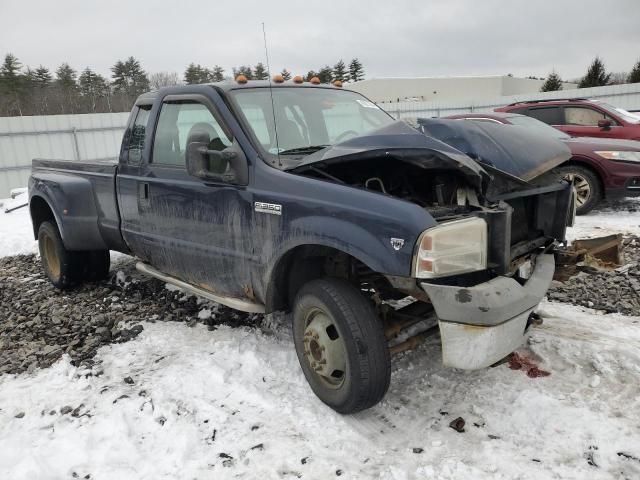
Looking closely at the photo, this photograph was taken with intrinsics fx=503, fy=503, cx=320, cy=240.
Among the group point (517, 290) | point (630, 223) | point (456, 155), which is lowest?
point (630, 223)

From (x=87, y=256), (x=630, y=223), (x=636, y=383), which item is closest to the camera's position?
(x=636, y=383)

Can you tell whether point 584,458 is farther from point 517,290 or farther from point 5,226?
point 5,226

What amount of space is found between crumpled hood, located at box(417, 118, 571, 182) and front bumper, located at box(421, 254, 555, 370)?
31.6 inches

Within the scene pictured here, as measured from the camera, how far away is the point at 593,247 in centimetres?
356

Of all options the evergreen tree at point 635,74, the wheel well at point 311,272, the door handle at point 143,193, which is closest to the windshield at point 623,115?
the wheel well at point 311,272

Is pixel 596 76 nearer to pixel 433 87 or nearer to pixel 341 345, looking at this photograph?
pixel 433 87

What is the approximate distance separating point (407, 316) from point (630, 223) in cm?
534

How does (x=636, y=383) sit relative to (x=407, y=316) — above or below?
below

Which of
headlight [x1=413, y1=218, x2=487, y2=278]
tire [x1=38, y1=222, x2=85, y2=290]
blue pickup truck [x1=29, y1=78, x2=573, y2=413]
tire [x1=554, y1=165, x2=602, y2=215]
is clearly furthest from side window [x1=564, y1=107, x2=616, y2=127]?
tire [x1=38, y1=222, x2=85, y2=290]

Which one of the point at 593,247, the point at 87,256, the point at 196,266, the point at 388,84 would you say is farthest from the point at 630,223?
the point at 388,84

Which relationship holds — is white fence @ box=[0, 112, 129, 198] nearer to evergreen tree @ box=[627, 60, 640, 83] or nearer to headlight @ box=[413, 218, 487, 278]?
headlight @ box=[413, 218, 487, 278]

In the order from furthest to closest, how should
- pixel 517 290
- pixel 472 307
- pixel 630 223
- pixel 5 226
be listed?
1. pixel 5 226
2. pixel 630 223
3. pixel 517 290
4. pixel 472 307

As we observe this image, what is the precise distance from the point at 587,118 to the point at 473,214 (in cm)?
784

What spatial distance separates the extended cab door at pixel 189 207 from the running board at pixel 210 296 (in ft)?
0.15
